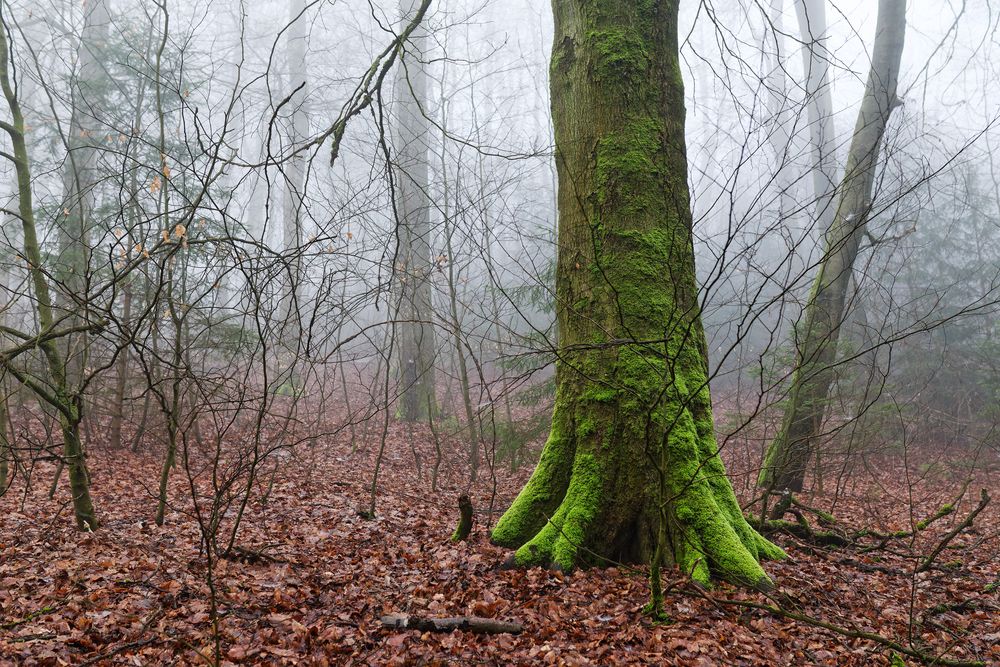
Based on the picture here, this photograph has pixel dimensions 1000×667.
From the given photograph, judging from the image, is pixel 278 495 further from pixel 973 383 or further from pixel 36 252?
pixel 973 383

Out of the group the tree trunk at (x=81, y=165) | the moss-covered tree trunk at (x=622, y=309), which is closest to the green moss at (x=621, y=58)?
the moss-covered tree trunk at (x=622, y=309)

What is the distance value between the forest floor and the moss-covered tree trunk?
0.32 metres

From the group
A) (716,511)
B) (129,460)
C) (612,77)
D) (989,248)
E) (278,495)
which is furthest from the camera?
(989,248)

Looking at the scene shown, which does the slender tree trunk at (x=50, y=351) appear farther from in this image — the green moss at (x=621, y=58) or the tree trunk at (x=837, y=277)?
the tree trunk at (x=837, y=277)

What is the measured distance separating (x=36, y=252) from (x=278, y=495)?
3134mm

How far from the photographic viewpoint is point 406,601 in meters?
3.57

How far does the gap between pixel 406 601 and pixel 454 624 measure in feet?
1.43

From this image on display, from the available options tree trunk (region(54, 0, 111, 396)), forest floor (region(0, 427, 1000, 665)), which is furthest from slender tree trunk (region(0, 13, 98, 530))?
tree trunk (region(54, 0, 111, 396))

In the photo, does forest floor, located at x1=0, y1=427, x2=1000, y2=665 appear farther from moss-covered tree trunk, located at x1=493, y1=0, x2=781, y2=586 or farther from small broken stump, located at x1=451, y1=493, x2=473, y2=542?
moss-covered tree trunk, located at x1=493, y1=0, x2=781, y2=586

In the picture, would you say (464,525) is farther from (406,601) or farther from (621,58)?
(621,58)

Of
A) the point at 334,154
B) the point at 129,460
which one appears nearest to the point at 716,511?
the point at 334,154

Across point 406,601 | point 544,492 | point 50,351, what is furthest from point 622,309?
point 50,351

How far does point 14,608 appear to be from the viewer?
3.31 meters

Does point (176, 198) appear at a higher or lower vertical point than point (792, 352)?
higher
